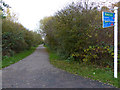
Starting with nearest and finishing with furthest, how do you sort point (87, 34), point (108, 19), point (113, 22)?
point (108, 19) < point (113, 22) < point (87, 34)

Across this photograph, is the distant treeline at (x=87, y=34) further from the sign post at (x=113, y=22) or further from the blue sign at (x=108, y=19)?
the blue sign at (x=108, y=19)

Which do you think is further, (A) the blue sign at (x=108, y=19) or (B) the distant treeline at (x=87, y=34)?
(B) the distant treeline at (x=87, y=34)

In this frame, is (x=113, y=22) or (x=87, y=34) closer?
(x=113, y=22)

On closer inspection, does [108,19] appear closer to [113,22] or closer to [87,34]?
[113,22]

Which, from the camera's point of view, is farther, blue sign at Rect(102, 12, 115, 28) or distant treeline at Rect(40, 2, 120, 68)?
distant treeline at Rect(40, 2, 120, 68)

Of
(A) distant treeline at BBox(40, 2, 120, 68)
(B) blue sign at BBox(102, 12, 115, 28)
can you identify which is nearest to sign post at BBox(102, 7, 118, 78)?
(B) blue sign at BBox(102, 12, 115, 28)

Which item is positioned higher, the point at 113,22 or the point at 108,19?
the point at 108,19

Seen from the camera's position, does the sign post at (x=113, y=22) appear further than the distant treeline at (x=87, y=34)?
No

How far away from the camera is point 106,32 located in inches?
248

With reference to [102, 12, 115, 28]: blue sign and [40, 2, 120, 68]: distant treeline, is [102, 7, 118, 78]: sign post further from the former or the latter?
[40, 2, 120, 68]: distant treeline

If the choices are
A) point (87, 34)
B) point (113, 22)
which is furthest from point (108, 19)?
point (87, 34)

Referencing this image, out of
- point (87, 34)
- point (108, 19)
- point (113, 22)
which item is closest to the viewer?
point (108, 19)

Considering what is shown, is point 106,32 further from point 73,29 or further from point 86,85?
point 86,85

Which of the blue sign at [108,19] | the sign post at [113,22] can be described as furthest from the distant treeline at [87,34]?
the blue sign at [108,19]
